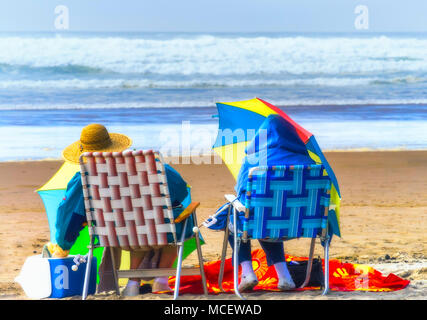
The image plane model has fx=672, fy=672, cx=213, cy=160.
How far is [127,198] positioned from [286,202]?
890mm

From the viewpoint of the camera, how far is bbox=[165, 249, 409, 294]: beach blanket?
4066 mm

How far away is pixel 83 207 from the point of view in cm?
382

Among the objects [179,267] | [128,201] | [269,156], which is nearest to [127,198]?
[128,201]

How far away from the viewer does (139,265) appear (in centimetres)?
A: 410

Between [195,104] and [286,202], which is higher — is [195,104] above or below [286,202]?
above

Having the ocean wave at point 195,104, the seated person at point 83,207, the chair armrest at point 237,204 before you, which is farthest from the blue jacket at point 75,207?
the ocean wave at point 195,104

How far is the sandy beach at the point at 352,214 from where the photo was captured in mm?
4773

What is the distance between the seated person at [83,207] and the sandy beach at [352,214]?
0.22 metres

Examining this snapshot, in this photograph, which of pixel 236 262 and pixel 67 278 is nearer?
pixel 236 262

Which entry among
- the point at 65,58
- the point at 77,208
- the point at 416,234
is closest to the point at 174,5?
Answer: the point at 65,58

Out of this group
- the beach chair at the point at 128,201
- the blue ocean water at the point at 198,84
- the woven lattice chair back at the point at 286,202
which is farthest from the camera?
the blue ocean water at the point at 198,84

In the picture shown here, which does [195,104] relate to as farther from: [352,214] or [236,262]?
[236,262]

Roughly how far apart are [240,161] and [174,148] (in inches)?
269

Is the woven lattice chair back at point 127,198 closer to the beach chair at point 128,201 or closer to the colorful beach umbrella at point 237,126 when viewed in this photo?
the beach chair at point 128,201
